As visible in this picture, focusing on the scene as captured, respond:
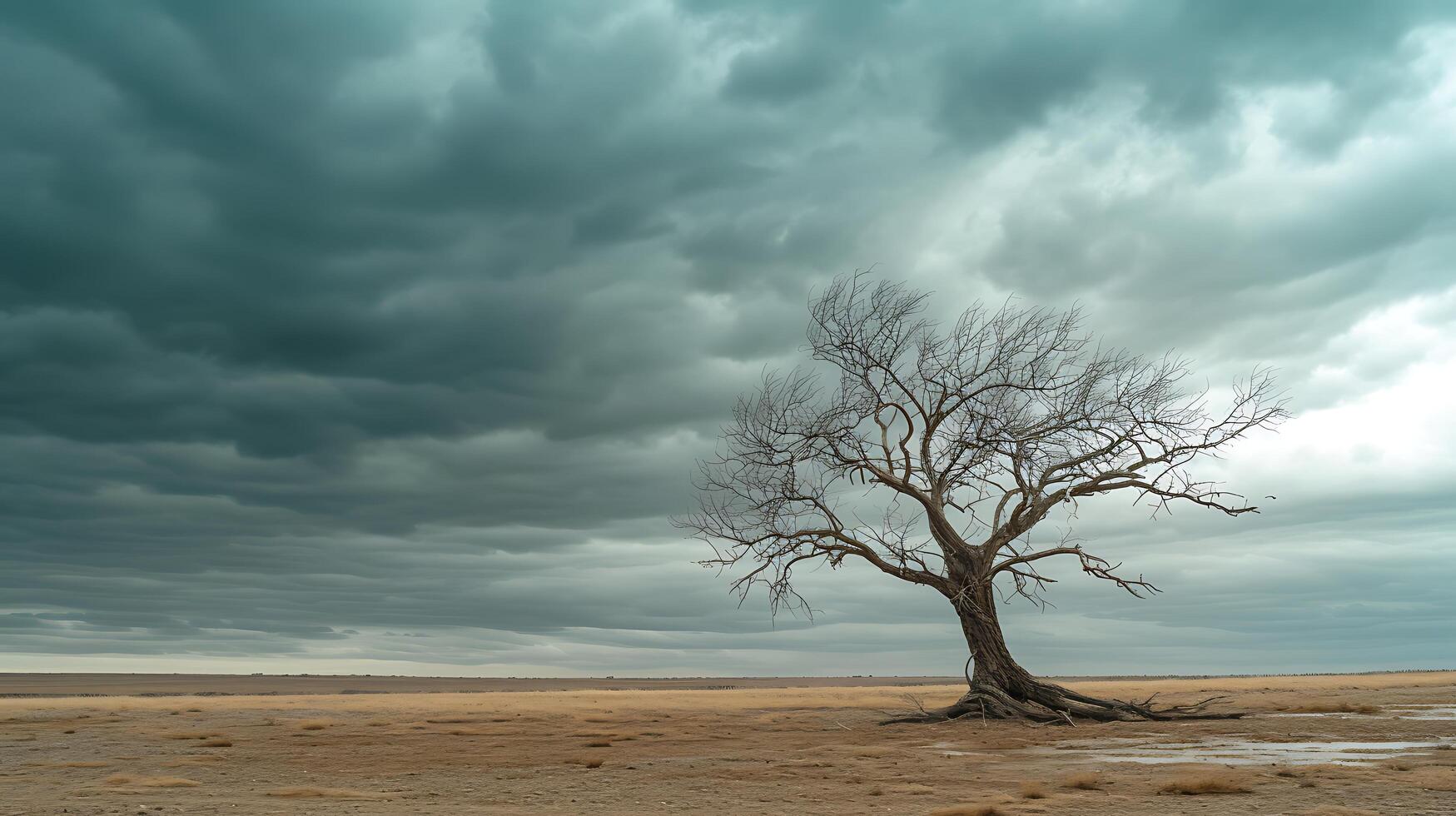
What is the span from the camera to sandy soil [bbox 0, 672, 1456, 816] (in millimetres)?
12086

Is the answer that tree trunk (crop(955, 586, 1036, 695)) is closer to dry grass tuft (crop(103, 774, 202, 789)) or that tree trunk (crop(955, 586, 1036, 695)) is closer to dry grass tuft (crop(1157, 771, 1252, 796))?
dry grass tuft (crop(1157, 771, 1252, 796))

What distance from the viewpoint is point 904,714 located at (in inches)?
1102

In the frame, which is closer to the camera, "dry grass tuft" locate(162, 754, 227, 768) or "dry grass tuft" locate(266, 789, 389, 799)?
"dry grass tuft" locate(266, 789, 389, 799)

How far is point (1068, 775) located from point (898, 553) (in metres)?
13.1

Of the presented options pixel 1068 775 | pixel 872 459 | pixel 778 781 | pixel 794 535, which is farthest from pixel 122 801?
pixel 872 459

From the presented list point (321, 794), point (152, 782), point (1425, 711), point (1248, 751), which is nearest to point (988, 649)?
point (1248, 751)

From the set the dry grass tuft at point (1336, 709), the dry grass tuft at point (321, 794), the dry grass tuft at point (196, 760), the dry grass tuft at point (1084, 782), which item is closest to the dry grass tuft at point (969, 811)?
the dry grass tuft at point (1084, 782)

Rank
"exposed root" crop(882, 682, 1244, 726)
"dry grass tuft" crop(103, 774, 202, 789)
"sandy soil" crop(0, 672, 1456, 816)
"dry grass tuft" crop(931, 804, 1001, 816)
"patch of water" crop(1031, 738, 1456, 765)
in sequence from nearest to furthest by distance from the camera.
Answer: "dry grass tuft" crop(931, 804, 1001, 816), "sandy soil" crop(0, 672, 1456, 816), "dry grass tuft" crop(103, 774, 202, 789), "patch of water" crop(1031, 738, 1456, 765), "exposed root" crop(882, 682, 1244, 726)

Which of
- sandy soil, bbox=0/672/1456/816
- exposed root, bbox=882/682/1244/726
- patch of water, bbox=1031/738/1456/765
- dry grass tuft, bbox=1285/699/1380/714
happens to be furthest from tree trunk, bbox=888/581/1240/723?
patch of water, bbox=1031/738/1456/765

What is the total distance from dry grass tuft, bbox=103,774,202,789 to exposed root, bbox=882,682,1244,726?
17088 millimetres

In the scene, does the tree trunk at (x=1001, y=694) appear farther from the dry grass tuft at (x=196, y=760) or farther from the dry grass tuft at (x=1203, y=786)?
the dry grass tuft at (x=196, y=760)

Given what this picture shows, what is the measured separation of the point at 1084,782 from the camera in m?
13.2

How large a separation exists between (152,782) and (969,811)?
12.2m

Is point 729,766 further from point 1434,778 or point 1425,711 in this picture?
point 1425,711
